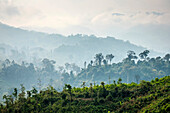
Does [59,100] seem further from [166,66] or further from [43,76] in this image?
[43,76]

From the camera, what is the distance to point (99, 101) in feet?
62.4

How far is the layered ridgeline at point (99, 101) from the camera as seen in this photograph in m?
17.1

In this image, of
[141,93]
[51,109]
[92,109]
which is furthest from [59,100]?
[141,93]

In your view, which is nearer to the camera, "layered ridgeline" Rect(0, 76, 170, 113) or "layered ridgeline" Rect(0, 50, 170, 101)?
"layered ridgeline" Rect(0, 76, 170, 113)

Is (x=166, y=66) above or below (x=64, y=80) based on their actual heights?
above

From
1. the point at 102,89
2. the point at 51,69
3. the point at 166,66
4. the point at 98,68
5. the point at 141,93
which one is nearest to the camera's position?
the point at 141,93

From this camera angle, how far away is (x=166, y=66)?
342 feet

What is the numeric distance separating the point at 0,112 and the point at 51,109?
15.8 feet

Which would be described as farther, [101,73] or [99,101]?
[101,73]

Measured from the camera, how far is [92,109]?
57.9ft

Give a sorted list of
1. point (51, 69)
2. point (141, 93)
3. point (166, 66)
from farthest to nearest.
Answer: point (51, 69) < point (166, 66) < point (141, 93)

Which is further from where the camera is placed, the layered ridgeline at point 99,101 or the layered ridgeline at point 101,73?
the layered ridgeline at point 101,73

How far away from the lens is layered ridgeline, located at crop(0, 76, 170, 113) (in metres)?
→ 17.1

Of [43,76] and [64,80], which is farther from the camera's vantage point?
[43,76]
